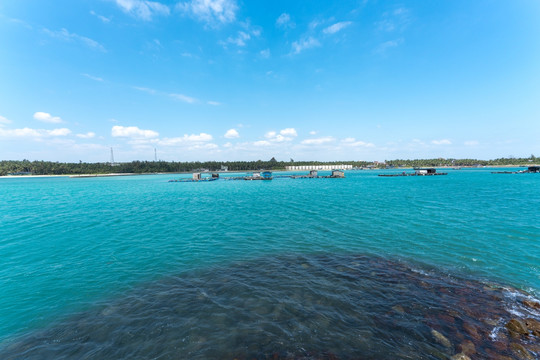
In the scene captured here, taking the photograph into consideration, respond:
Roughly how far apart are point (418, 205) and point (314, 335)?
4272 cm

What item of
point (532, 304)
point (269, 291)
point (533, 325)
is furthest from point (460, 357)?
point (269, 291)

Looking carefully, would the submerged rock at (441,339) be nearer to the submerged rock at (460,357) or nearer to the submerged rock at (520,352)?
the submerged rock at (460,357)

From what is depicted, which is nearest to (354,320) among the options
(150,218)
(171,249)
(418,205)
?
(171,249)

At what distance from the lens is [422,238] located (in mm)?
22750

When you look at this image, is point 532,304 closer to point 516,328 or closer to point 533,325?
point 533,325

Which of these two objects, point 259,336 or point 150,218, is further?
point 150,218

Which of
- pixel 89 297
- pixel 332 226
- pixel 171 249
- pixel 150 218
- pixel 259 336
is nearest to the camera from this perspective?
pixel 259 336

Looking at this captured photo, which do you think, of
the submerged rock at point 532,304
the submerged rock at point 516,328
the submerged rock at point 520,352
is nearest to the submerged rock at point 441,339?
the submerged rock at point 520,352

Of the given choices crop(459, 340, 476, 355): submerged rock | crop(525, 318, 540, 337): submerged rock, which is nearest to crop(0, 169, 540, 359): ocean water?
crop(459, 340, 476, 355): submerged rock

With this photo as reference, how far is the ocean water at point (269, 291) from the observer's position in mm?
9203

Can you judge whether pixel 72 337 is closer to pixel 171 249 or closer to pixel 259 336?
pixel 259 336

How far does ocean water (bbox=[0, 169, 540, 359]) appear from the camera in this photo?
30.2ft

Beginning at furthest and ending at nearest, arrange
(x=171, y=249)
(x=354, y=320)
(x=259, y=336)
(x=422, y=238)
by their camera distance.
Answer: (x=422, y=238) < (x=171, y=249) < (x=354, y=320) < (x=259, y=336)

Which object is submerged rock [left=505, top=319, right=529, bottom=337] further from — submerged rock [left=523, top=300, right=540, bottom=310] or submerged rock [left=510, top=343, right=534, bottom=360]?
submerged rock [left=523, top=300, right=540, bottom=310]
